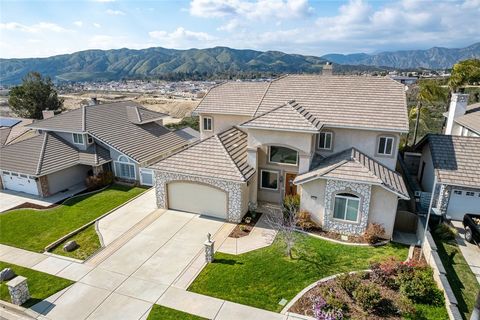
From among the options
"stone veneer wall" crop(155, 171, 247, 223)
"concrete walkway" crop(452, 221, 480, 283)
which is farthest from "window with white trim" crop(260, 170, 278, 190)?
"concrete walkway" crop(452, 221, 480, 283)

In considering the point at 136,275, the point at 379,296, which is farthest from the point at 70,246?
the point at 379,296

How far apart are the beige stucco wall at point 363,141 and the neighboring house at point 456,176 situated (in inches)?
105

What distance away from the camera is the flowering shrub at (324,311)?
10.9m

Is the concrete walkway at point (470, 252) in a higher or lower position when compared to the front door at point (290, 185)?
lower

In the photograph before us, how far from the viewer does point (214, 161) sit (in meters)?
18.9

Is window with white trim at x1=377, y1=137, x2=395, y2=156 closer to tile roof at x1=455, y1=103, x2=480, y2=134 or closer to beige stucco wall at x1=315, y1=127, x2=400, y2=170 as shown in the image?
beige stucco wall at x1=315, y1=127, x2=400, y2=170

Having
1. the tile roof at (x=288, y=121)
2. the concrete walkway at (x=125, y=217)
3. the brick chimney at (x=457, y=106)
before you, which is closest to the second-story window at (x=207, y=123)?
the concrete walkway at (x=125, y=217)

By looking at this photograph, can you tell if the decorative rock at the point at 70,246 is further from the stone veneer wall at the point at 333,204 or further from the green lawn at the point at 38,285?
the stone veneer wall at the point at 333,204

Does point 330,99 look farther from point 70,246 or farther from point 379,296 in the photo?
point 70,246

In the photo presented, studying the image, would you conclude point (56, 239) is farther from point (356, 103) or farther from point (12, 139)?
point (356, 103)

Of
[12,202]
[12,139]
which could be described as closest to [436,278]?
[12,202]

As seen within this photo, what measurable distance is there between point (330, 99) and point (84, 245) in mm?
17840

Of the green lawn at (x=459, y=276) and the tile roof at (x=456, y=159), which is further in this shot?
the tile roof at (x=456, y=159)

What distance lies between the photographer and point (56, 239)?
1700cm
